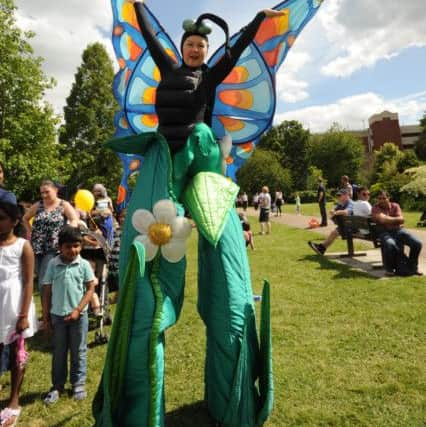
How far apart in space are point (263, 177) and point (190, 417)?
117 feet

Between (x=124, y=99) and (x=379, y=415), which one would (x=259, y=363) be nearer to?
(x=379, y=415)

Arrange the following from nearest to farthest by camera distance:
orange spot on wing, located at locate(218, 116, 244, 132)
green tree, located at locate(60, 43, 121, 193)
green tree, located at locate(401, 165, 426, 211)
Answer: orange spot on wing, located at locate(218, 116, 244, 132) < green tree, located at locate(401, 165, 426, 211) < green tree, located at locate(60, 43, 121, 193)

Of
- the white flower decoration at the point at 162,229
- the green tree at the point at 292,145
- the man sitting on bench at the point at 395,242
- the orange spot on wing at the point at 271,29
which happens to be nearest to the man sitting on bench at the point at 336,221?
the man sitting on bench at the point at 395,242

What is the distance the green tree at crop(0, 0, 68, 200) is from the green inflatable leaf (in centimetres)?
1020

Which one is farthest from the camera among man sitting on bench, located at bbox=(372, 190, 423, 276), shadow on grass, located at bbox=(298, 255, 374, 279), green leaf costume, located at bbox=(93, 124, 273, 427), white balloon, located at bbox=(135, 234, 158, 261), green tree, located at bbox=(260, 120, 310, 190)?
green tree, located at bbox=(260, 120, 310, 190)

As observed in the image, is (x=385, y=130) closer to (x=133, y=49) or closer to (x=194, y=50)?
(x=133, y=49)

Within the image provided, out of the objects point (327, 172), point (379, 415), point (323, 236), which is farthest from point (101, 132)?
point (327, 172)

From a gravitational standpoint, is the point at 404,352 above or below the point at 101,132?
below

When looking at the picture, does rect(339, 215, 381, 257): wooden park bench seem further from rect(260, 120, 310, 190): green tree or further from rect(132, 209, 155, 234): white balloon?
rect(260, 120, 310, 190): green tree

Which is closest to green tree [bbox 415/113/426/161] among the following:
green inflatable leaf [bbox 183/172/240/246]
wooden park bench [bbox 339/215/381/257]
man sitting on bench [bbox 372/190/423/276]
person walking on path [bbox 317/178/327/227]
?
person walking on path [bbox 317/178/327/227]

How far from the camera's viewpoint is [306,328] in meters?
3.79

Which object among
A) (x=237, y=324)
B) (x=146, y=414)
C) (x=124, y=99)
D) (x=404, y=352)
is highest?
(x=124, y=99)

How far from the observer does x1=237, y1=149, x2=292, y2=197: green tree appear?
37.2 metres

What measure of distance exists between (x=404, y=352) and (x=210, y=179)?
2481 millimetres
